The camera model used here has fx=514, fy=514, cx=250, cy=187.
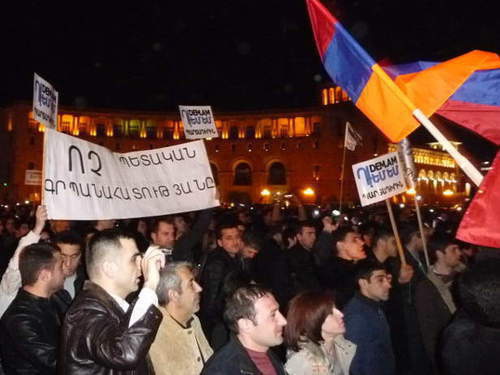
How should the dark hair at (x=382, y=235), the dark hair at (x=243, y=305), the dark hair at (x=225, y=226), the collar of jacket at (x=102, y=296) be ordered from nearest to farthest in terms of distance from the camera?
1. the collar of jacket at (x=102, y=296)
2. the dark hair at (x=243, y=305)
3. the dark hair at (x=225, y=226)
4. the dark hair at (x=382, y=235)

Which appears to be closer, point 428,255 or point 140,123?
point 428,255

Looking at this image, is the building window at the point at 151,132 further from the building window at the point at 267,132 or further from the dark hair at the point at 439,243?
the dark hair at the point at 439,243

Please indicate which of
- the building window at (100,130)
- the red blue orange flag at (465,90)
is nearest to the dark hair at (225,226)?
the red blue orange flag at (465,90)

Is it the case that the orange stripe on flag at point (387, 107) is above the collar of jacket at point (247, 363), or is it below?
above

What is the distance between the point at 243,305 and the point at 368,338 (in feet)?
5.64

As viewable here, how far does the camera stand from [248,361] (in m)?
3.06

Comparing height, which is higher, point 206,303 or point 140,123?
point 140,123

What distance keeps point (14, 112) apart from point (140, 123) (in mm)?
17980

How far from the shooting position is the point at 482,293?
249 cm

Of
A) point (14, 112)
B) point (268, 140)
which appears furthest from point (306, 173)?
point (14, 112)

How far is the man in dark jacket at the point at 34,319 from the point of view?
3607 mm

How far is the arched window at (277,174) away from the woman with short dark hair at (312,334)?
71086mm

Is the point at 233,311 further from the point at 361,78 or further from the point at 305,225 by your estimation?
the point at 305,225

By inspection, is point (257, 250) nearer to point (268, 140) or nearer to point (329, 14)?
point (329, 14)
